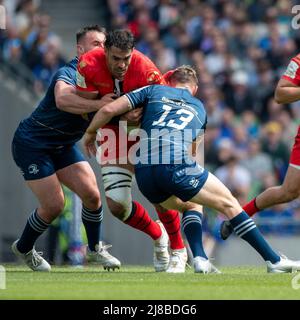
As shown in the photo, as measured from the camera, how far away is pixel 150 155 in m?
9.73

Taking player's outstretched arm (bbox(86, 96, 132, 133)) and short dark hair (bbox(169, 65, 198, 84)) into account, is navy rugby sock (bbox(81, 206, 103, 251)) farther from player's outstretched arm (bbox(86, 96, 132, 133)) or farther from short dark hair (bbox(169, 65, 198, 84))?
short dark hair (bbox(169, 65, 198, 84))

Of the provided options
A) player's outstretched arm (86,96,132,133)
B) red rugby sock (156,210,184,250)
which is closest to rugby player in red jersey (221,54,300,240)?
red rugby sock (156,210,184,250)

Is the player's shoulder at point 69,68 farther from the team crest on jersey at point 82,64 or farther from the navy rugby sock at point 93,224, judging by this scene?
the navy rugby sock at point 93,224

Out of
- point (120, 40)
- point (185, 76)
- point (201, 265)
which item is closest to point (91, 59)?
point (120, 40)

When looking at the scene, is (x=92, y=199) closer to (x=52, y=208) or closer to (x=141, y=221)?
(x=52, y=208)

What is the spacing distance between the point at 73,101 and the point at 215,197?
172cm

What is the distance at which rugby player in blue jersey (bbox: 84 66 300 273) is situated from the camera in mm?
9594

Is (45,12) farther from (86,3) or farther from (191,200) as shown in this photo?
(191,200)

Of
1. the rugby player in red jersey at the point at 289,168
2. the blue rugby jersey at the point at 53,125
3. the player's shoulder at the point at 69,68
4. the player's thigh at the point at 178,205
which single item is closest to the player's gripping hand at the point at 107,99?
the blue rugby jersey at the point at 53,125

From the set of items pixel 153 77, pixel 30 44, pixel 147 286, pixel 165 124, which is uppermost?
pixel 30 44

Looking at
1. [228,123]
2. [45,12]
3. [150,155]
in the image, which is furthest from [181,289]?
[45,12]

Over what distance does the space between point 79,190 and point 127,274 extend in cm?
106

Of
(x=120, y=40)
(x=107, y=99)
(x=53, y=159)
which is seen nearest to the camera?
(x=120, y=40)

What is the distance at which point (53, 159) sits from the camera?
1114 cm
